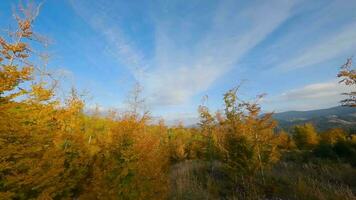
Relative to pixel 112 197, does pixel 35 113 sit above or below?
above

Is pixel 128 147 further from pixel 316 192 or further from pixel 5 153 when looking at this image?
pixel 316 192

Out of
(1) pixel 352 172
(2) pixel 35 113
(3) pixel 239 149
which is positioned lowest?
(1) pixel 352 172

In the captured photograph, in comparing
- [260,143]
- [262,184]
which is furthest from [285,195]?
[260,143]

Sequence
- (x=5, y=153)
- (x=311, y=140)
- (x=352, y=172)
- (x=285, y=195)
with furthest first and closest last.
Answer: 1. (x=311, y=140)
2. (x=352, y=172)
3. (x=285, y=195)
4. (x=5, y=153)

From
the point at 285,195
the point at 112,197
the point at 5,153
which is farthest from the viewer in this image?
the point at 285,195

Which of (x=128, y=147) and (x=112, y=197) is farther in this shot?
(x=128, y=147)

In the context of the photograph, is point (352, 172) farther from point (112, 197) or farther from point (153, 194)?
point (112, 197)

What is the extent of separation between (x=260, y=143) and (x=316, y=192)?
2.91 meters

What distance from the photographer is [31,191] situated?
630cm

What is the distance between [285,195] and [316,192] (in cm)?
175

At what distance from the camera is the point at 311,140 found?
115 feet

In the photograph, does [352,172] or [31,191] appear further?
[352,172]

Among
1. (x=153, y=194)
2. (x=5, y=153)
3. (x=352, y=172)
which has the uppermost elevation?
(x=5, y=153)

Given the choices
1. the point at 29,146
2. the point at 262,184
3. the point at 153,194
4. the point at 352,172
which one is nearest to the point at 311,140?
the point at 352,172
